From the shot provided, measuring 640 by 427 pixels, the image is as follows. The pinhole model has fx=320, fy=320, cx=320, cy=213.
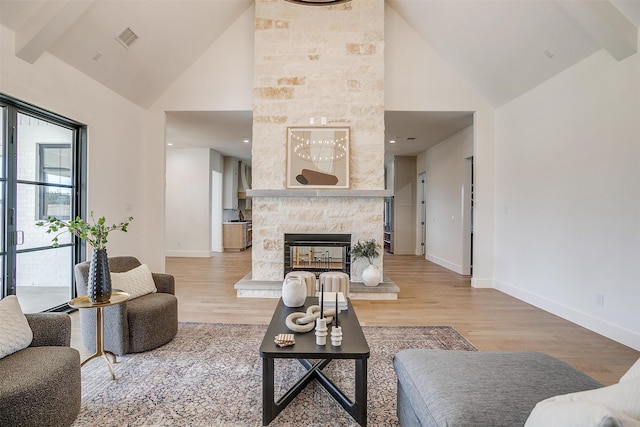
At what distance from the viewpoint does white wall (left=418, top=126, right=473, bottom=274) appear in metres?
6.16

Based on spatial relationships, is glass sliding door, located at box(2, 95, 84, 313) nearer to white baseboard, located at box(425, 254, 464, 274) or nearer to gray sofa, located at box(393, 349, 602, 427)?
gray sofa, located at box(393, 349, 602, 427)

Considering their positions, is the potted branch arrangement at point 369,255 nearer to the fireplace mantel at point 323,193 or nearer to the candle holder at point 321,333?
the fireplace mantel at point 323,193

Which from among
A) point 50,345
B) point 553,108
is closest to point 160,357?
point 50,345

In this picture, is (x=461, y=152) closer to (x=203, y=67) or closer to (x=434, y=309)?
(x=434, y=309)

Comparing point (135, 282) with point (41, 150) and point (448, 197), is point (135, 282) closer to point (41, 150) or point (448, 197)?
point (41, 150)

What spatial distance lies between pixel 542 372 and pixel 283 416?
53.6 inches

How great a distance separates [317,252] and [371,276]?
875mm

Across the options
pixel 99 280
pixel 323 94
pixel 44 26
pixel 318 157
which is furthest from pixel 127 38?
pixel 99 280

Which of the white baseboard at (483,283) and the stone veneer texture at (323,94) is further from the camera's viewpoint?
the white baseboard at (483,283)

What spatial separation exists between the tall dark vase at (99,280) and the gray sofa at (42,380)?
0.92 feet

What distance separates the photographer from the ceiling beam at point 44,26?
301 cm

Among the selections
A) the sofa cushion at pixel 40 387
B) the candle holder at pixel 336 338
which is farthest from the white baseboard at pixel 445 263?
the sofa cushion at pixel 40 387

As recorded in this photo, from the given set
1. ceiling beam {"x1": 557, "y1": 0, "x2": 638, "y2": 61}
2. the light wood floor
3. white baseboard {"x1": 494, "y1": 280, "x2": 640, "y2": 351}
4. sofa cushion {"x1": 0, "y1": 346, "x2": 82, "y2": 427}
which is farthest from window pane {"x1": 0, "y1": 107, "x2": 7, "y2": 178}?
white baseboard {"x1": 494, "y1": 280, "x2": 640, "y2": 351}

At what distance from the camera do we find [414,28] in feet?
16.3
